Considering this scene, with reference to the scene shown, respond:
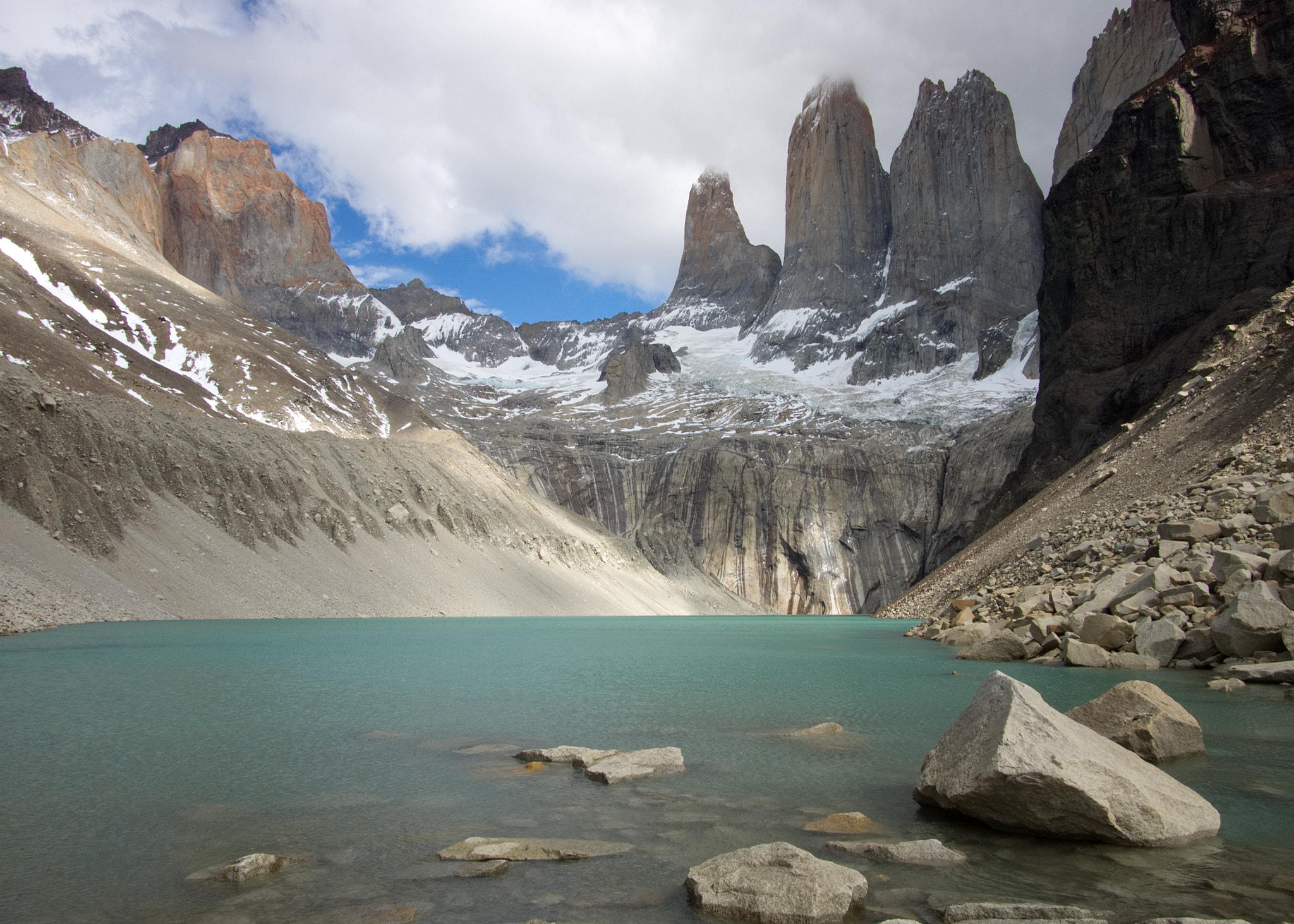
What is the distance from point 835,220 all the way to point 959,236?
26.9 m

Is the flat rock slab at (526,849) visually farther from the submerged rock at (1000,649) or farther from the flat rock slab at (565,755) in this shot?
the submerged rock at (1000,649)

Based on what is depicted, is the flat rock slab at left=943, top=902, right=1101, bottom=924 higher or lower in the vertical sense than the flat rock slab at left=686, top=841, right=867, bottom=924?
higher

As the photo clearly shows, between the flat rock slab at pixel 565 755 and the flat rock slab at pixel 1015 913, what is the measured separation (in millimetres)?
4790

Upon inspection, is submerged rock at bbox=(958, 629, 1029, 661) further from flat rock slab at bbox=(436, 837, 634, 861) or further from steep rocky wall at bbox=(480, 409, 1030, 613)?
steep rocky wall at bbox=(480, 409, 1030, 613)

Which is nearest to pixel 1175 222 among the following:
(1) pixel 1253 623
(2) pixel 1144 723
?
(1) pixel 1253 623

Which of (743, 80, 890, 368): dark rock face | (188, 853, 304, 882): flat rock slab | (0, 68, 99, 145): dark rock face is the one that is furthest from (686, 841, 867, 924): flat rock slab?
(0, 68, 99, 145): dark rock face

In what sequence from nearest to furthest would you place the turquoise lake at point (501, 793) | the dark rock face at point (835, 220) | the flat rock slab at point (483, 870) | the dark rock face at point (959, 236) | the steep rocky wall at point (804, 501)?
1. the turquoise lake at point (501, 793)
2. the flat rock slab at point (483, 870)
3. the steep rocky wall at point (804, 501)
4. the dark rock face at point (959, 236)
5. the dark rock face at point (835, 220)

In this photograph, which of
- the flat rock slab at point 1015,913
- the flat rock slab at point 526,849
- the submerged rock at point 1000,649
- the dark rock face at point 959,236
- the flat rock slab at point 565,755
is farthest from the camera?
the dark rock face at point 959,236

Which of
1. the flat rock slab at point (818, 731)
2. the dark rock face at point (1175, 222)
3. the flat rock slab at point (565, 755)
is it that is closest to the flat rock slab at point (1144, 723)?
the flat rock slab at point (818, 731)

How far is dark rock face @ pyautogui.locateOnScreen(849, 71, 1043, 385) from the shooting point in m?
142

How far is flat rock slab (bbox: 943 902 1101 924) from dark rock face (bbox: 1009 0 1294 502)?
150 ft

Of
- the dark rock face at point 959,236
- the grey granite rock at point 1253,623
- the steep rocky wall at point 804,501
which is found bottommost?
the grey granite rock at point 1253,623

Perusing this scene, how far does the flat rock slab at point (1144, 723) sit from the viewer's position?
27.3 ft

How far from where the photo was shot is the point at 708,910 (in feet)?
16.3
